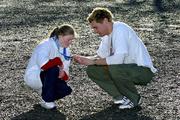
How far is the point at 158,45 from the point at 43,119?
16.7 ft

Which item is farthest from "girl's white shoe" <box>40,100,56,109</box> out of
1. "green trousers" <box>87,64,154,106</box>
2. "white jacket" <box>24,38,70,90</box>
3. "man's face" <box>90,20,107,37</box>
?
"man's face" <box>90,20,107,37</box>

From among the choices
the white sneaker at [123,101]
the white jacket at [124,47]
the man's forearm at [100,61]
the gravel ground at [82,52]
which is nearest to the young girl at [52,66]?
the gravel ground at [82,52]

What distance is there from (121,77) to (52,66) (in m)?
0.84

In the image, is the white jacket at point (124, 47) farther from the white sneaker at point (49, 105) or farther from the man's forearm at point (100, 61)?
the white sneaker at point (49, 105)

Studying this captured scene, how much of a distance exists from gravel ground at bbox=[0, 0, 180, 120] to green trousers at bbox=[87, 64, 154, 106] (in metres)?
0.20

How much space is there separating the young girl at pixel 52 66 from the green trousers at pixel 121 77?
1.34 feet

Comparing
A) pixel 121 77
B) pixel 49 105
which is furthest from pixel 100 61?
pixel 49 105

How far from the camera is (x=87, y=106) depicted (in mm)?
6629

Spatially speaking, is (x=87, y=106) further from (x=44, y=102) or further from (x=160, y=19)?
(x=160, y=19)

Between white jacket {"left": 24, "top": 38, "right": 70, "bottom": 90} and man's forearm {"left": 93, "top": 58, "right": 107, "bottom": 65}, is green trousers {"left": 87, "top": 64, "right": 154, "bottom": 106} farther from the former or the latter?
white jacket {"left": 24, "top": 38, "right": 70, "bottom": 90}

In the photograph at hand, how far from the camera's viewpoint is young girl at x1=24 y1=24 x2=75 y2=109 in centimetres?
629

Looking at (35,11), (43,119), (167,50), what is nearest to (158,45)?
(167,50)

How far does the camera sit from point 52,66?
629 centimetres

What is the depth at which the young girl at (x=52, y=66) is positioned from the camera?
6285 mm
